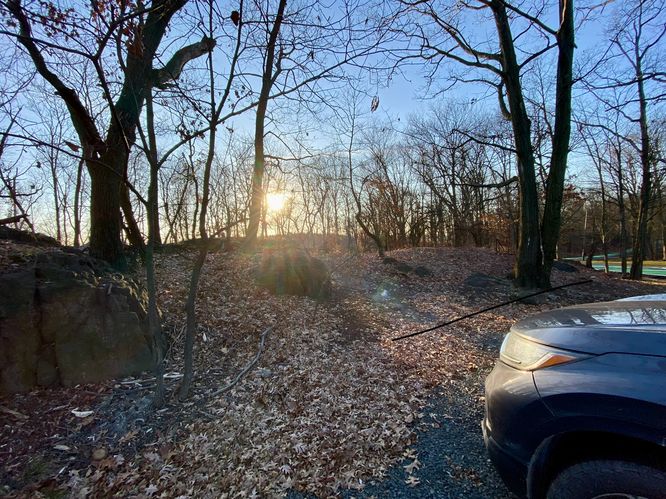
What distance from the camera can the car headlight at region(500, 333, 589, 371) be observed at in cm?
170

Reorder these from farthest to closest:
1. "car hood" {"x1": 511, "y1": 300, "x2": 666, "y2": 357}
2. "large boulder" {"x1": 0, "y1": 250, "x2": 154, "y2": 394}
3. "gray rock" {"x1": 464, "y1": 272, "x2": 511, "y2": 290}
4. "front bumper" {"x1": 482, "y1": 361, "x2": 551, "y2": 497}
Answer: "gray rock" {"x1": 464, "y1": 272, "x2": 511, "y2": 290} < "large boulder" {"x1": 0, "y1": 250, "x2": 154, "y2": 394} < "front bumper" {"x1": 482, "y1": 361, "x2": 551, "y2": 497} < "car hood" {"x1": 511, "y1": 300, "x2": 666, "y2": 357}

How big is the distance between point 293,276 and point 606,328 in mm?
5972

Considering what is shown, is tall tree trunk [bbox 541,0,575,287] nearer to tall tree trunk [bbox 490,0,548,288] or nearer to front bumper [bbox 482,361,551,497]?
tall tree trunk [bbox 490,0,548,288]

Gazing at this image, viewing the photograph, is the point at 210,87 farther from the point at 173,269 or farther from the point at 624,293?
the point at 624,293

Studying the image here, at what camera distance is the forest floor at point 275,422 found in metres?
2.39

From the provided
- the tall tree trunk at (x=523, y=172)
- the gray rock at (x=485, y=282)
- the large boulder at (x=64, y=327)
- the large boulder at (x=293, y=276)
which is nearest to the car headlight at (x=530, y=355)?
the large boulder at (x=64, y=327)

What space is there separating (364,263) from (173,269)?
619 centimetres

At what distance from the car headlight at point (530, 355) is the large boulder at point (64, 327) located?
3.88 meters

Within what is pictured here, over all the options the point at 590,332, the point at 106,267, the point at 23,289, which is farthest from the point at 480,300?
the point at 23,289

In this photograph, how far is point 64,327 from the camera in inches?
144

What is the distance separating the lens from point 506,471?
1805mm

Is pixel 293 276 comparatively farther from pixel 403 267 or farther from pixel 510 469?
pixel 510 469

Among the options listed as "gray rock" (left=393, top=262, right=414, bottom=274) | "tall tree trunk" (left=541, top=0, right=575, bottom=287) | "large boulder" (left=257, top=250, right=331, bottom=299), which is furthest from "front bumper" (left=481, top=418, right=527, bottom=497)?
"gray rock" (left=393, top=262, right=414, bottom=274)

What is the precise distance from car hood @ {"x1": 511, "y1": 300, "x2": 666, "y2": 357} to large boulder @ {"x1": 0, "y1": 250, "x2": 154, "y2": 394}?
406 centimetres
